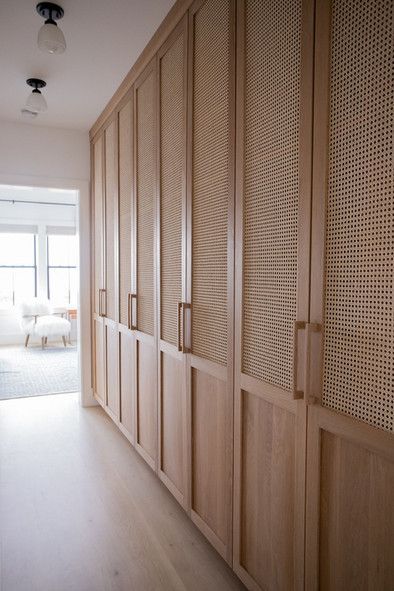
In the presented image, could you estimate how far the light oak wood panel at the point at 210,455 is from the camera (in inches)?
74.0

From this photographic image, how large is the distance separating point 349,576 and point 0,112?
3.88 meters

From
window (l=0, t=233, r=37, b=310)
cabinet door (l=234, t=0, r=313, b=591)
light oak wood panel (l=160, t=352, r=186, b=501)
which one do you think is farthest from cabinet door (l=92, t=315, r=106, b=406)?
window (l=0, t=233, r=37, b=310)

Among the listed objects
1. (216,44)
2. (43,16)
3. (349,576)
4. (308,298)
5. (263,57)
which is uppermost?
(43,16)

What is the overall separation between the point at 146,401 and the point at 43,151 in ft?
8.28

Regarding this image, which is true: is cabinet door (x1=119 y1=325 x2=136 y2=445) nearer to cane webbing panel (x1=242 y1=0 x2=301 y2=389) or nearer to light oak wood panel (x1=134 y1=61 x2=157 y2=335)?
light oak wood panel (x1=134 y1=61 x2=157 y2=335)

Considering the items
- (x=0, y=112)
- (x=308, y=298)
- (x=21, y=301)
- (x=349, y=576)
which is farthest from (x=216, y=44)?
(x=21, y=301)

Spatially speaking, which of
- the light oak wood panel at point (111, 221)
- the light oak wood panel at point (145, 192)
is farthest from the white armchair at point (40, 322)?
the light oak wood panel at point (145, 192)

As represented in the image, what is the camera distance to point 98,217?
394cm

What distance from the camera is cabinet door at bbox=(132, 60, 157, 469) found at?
8.59 feet

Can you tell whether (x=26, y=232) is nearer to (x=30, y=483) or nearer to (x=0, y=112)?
(x=0, y=112)

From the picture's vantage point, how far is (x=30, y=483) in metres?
2.71

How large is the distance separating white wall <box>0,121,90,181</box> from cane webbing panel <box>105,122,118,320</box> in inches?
24.6

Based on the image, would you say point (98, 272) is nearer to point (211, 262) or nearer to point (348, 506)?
point (211, 262)

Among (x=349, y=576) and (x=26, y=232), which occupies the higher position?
(x=26, y=232)
